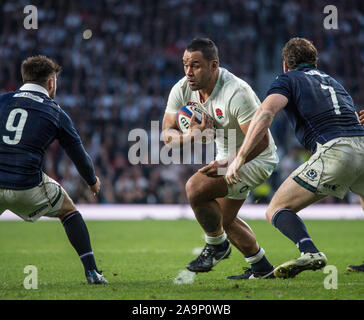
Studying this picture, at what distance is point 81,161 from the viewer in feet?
19.0

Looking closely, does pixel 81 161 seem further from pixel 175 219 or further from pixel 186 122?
pixel 175 219

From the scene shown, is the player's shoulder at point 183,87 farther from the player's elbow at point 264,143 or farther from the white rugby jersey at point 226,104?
the player's elbow at point 264,143

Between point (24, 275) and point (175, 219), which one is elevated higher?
point (24, 275)

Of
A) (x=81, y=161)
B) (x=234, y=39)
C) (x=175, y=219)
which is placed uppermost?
(x=234, y=39)

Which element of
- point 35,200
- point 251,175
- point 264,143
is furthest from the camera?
point 251,175

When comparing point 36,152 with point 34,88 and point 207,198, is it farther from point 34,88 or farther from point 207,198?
point 207,198

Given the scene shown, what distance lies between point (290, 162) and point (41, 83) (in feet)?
43.9

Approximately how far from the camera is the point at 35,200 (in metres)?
5.58

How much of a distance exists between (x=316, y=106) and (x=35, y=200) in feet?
8.64

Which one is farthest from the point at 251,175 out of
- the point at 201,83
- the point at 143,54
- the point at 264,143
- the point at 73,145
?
the point at 143,54

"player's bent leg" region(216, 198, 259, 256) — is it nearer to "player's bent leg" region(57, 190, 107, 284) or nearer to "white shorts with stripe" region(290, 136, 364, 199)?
"white shorts with stripe" region(290, 136, 364, 199)

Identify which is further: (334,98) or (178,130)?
(178,130)
